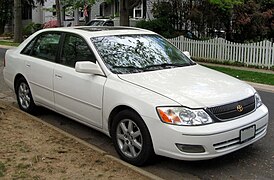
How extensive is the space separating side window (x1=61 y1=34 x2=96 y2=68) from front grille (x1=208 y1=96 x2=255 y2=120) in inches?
72.1

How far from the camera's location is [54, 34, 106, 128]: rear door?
16.0ft

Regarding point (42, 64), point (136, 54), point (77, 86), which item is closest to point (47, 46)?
point (42, 64)

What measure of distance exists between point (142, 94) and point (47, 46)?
8.19 ft

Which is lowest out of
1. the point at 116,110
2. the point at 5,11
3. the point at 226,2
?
Answer: the point at 116,110

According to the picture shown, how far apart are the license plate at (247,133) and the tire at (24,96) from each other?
365 cm

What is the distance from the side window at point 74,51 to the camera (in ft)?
17.2

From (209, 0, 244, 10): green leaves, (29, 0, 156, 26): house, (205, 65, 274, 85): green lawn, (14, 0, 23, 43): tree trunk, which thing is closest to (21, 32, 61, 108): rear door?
(205, 65, 274, 85): green lawn

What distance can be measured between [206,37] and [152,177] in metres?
15.4

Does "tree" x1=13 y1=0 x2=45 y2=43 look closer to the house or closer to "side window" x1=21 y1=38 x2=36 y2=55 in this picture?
the house

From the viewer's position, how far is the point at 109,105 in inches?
183

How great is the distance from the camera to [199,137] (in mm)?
3920

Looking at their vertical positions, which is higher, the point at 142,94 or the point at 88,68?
the point at 88,68

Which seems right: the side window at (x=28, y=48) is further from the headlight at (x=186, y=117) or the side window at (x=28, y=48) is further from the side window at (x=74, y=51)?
the headlight at (x=186, y=117)

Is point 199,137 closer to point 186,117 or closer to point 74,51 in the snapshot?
point 186,117
